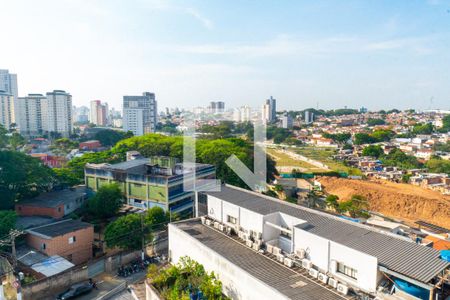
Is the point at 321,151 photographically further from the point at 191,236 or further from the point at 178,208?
the point at 191,236

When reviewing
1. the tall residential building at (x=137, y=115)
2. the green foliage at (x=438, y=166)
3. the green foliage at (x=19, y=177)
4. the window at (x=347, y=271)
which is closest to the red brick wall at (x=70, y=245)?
the green foliage at (x=19, y=177)

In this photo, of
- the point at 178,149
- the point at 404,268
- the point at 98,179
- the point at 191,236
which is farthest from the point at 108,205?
the point at 404,268

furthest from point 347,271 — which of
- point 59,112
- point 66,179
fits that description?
point 59,112

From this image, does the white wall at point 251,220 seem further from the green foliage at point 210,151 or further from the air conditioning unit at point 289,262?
the green foliage at point 210,151

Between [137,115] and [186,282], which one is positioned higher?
[137,115]

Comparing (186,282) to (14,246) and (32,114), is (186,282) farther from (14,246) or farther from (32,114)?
(32,114)
